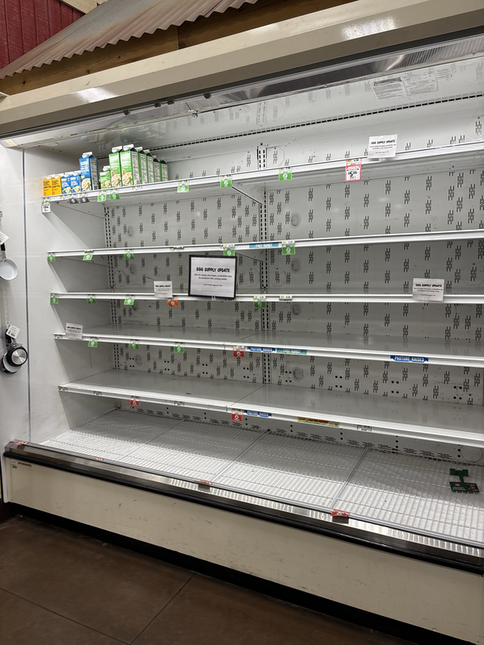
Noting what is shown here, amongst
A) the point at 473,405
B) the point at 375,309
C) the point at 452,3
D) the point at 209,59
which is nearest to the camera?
the point at 452,3

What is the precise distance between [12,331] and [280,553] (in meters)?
2.07

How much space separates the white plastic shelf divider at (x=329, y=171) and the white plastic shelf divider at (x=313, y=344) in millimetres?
874

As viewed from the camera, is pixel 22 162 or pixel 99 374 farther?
pixel 99 374

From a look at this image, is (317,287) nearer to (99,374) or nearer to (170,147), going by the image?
(170,147)

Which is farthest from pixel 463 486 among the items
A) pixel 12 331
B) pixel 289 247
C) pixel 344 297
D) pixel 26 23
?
pixel 26 23

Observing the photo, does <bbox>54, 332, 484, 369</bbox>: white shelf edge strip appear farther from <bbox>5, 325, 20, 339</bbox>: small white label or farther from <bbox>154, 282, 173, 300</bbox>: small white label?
<bbox>5, 325, 20, 339</bbox>: small white label

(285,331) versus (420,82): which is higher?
(420,82)

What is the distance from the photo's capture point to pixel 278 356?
2.91 metres

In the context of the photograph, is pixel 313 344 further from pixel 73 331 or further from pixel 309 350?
pixel 73 331

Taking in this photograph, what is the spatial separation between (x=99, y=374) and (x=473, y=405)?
2620 millimetres

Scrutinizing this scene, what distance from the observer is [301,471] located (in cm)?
242

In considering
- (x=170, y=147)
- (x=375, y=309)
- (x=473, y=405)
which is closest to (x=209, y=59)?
(x=170, y=147)

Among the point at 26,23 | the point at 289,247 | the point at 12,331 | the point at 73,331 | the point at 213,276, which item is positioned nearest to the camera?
the point at 289,247

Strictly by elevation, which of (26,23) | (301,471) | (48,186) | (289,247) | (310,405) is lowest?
(301,471)
